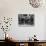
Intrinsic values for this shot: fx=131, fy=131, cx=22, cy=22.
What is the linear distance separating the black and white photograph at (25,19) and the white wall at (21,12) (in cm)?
11

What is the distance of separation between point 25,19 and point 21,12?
0.94ft

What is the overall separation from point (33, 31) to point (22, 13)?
74 cm

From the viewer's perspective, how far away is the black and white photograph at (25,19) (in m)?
4.62

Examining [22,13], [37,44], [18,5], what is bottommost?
[37,44]

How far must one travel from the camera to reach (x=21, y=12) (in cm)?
464

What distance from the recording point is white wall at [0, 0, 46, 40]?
4590 mm

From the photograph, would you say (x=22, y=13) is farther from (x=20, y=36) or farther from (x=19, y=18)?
(x=20, y=36)

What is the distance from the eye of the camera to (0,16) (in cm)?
464

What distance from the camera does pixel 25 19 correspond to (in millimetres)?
4641

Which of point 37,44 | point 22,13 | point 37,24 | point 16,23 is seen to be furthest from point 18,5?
point 37,44

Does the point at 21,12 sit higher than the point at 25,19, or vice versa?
the point at 21,12

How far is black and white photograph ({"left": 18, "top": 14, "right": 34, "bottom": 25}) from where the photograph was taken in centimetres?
462

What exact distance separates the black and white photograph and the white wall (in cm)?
11

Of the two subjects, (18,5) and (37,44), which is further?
(18,5)
